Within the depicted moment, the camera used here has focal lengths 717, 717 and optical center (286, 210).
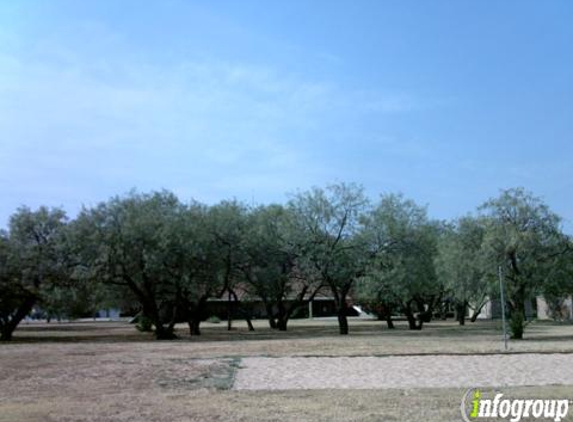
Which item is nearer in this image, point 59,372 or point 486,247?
point 59,372

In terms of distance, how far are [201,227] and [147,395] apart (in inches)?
1076

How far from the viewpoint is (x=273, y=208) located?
47.7m

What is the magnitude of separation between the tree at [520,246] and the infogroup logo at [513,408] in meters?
21.0

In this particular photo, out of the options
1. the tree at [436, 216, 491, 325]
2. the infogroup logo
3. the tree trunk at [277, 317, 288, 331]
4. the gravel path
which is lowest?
the infogroup logo

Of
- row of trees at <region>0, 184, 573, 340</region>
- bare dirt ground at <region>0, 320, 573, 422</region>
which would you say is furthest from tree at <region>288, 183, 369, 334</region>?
bare dirt ground at <region>0, 320, 573, 422</region>

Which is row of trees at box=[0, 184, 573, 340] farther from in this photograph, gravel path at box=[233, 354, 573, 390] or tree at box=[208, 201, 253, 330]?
gravel path at box=[233, 354, 573, 390]

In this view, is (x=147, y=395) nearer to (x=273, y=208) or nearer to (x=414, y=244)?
(x=414, y=244)

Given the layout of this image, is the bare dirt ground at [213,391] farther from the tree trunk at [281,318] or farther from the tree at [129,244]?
the tree trunk at [281,318]

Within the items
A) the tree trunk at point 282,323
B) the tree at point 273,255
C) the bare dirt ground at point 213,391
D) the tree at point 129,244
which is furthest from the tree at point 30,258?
the tree trunk at point 282,323

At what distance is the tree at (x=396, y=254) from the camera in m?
40.9

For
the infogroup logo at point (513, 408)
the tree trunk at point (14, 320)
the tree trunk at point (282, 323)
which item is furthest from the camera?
the tree trunk at point (282, 323)

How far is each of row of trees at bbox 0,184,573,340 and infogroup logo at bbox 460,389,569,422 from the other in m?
21.2

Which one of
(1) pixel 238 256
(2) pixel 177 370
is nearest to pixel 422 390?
(2) pixel 177 370

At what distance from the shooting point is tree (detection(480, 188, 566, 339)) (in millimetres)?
31281
